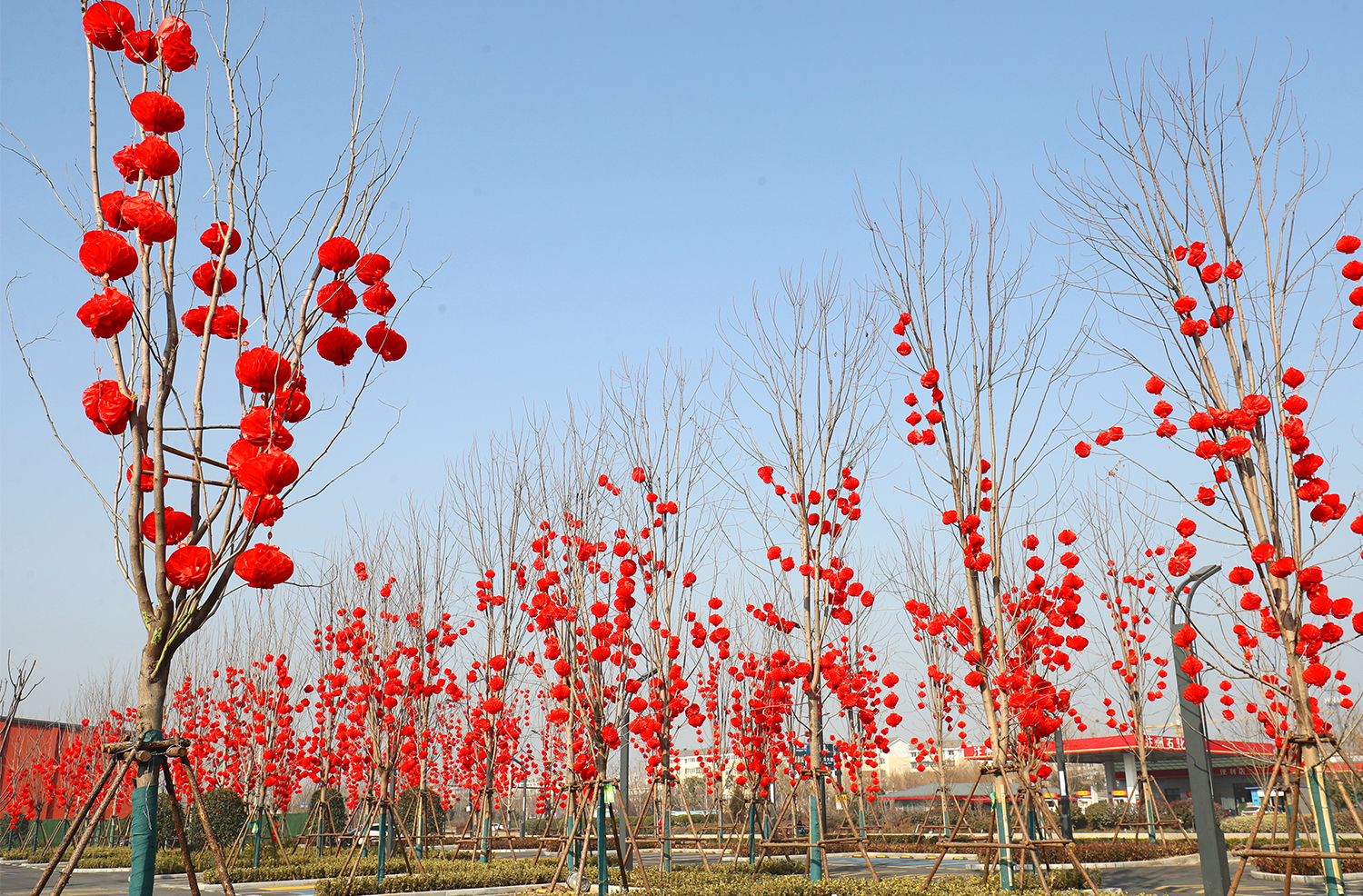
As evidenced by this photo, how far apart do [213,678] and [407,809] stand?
20.7 ft

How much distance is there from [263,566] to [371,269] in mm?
1652

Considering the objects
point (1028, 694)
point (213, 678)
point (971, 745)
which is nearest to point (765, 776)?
point (1028, 694)

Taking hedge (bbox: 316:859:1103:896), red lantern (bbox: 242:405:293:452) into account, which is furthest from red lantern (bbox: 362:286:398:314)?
hedge (bbox: 316:859:1103:896)

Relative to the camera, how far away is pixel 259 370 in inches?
156

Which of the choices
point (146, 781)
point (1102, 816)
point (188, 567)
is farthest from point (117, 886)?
point (1102, 816)

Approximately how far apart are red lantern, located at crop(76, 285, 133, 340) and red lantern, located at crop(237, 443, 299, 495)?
77 cm

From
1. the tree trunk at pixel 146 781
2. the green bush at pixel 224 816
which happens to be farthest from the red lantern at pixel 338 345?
the green bush at pixel 224 816

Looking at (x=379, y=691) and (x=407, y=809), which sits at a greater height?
(x=379, y=691)

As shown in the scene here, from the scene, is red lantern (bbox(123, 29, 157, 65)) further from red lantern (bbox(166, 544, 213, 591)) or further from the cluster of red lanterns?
red lantern (bbox(166, 544, 213, 591))

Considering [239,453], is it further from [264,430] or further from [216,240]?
[216,240]

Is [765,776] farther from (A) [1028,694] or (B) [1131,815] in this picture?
(B) [1131,815]

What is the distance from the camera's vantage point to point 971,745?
24156 mm

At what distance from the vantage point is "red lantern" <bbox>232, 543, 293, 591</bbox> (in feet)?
11.9

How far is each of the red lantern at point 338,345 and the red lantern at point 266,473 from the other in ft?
2.93
